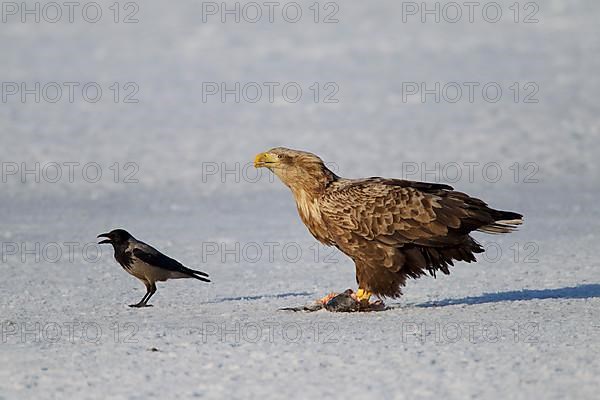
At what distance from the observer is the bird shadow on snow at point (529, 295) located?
9461 mm

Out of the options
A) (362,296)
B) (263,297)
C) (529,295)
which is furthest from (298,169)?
(529,295)

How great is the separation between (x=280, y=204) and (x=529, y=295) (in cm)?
901

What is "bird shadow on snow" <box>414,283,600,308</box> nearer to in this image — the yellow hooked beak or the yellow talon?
the yellow talon

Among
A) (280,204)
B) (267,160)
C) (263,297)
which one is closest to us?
(267,160)

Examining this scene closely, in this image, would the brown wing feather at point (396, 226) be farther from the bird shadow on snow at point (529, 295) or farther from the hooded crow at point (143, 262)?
the hooded crow at point (143, 262)

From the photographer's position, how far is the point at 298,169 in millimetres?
9289

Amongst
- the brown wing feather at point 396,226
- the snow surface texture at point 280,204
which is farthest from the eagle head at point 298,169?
the snow surface texture at point 280,204

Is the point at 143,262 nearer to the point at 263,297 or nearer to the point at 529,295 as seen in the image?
the point at 263,297

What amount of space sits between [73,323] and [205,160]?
1345 cm

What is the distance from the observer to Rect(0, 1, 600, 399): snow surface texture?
6.89 metres

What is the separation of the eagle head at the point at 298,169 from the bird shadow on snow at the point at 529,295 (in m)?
1.38

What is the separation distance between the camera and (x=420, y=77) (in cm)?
2673

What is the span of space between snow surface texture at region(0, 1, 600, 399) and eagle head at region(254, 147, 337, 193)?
114 cm

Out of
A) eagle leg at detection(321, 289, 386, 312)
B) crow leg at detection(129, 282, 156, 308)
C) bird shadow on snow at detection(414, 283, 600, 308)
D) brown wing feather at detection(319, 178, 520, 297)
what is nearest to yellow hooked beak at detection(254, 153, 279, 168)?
brown wing feather at detection(319, 178, 520, 297)
